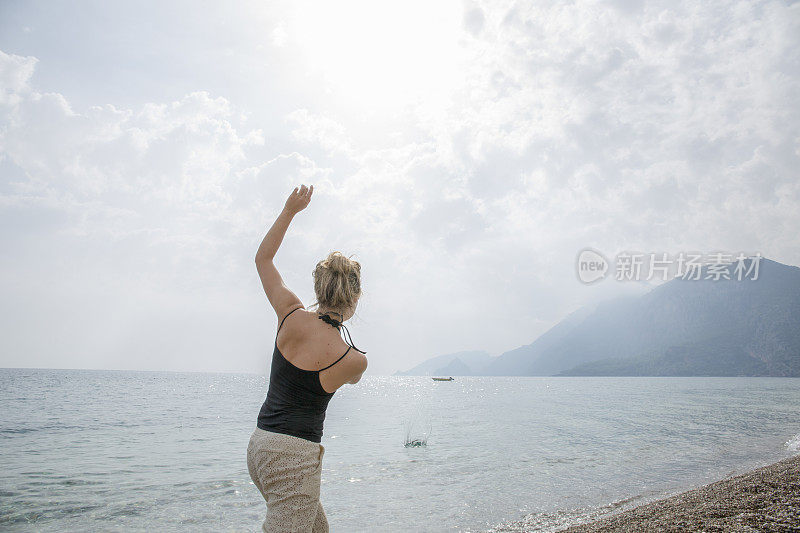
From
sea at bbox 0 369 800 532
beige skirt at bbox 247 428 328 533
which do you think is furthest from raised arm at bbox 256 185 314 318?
sea at bbox 0 369 800 532

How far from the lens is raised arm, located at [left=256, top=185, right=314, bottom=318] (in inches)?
97.0

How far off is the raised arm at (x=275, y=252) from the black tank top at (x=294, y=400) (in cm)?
11

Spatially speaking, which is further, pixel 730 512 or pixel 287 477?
pixel 730 512

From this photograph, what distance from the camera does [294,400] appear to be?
2314mm

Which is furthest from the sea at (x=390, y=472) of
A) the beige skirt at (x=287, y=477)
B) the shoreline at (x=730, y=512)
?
the beige skirt at (x=287, y=477)

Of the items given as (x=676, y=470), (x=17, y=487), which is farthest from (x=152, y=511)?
(x=676, y=470)

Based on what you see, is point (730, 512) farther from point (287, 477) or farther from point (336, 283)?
point (336, 283)

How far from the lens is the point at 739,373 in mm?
198375

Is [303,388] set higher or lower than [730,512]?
higher

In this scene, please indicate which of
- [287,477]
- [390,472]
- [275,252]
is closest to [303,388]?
[287,477]

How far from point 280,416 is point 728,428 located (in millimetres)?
34225

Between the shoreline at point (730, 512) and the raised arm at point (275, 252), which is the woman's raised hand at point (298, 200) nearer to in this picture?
the raised arm at point (275, 252)

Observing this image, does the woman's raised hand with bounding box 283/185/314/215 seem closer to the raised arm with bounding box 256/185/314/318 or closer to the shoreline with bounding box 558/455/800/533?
the raised arm with bounding box 256/185/314/318

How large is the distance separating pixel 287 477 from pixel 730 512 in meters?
7.89
